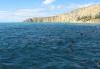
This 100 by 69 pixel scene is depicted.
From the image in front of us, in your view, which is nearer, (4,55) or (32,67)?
(32,67)

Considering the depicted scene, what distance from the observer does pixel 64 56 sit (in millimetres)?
30531

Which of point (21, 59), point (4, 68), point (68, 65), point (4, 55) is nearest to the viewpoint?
point (4, 68)

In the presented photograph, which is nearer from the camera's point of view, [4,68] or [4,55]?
[4,68]

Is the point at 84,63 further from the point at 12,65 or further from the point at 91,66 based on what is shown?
the point at 12,65

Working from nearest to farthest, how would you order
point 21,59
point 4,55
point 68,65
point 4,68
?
point 4,68
point 68,65
point 21,59
point 4,55

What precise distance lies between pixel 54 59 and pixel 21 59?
369 cm

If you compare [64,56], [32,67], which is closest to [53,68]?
[32,67]

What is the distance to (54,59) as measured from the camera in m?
28.3

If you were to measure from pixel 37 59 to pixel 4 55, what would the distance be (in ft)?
15.5

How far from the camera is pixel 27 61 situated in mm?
26516

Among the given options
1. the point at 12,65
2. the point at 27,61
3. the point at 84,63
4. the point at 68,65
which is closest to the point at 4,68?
the point at 12,65

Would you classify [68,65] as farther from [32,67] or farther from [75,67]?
[32,67]

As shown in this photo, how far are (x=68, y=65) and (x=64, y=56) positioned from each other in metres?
5.53

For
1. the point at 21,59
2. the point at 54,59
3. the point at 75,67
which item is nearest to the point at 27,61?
the point at 21,59
